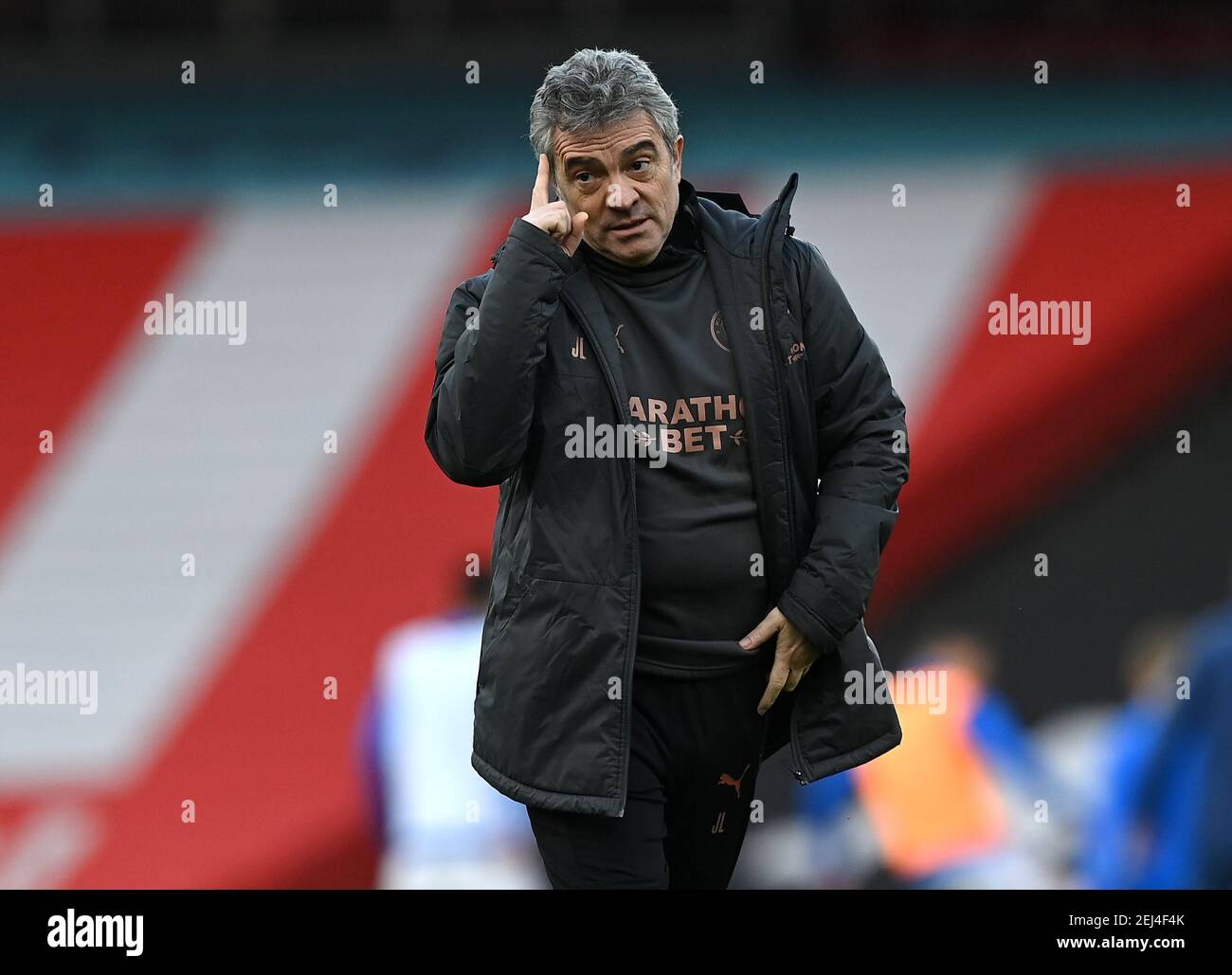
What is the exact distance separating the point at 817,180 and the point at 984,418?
44.2 inches

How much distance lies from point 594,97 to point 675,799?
923 mm

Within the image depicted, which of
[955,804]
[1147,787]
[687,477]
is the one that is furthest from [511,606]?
[955,804]

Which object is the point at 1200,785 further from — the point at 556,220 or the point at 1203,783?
the point at 556,220

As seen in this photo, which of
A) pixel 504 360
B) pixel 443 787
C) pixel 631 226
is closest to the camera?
pixel 504 360

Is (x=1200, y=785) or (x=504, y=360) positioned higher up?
(x=504, y=360)

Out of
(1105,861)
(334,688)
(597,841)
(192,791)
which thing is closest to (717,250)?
(597,841)

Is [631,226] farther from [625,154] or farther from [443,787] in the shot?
[443,787]

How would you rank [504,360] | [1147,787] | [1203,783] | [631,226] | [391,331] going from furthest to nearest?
[391,331], [1147,787], [1203,783], [631,226], [504,360]

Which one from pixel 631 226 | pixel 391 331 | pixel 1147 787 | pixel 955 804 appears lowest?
pixel 955 804

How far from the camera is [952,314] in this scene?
18.1 feet

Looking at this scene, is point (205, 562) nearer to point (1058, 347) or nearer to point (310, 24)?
point (310, 24)

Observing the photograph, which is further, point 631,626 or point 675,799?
point 675,799

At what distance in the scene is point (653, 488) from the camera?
1.89 meters

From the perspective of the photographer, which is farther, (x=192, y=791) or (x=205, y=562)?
(x=205, y=562)
